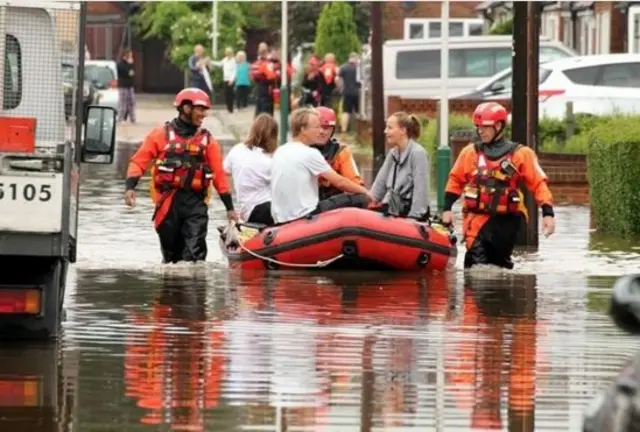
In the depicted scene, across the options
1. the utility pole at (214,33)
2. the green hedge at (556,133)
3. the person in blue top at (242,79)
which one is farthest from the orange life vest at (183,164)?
the utility pole at (214,33)

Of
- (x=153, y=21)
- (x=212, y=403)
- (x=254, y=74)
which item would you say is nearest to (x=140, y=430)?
(x=212, y=403)

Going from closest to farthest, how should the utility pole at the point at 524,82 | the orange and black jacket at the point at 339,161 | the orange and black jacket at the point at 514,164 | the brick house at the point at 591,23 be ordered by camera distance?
the orange and black jacket at the point at 514,164 < the orange and black jacket at the point at 339,161 < the utility pole at the point at 524,82 < the brick house at the point at 591,23

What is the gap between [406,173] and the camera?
1881 cm

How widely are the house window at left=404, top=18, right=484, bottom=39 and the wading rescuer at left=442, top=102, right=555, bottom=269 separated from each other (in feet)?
137

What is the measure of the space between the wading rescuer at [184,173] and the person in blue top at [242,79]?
39.4 m

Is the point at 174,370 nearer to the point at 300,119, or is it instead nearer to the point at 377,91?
the point at 300,119

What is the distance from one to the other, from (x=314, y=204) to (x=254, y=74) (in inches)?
1215

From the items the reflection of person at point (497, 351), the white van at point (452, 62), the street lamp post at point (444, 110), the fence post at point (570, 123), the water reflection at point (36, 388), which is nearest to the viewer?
the water reflection at point (36, 388)

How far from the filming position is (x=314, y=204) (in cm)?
1823

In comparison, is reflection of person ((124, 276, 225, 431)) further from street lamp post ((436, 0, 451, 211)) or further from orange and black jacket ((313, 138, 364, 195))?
street lamp post ((436, 0, 451, 211))

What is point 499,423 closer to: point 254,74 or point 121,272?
point 121,272

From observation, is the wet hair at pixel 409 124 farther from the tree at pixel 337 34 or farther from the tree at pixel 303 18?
the tree at pixel 303 18

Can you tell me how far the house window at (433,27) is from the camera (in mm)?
61544

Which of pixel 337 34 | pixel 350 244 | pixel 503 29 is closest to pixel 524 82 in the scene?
pixel 350 244
